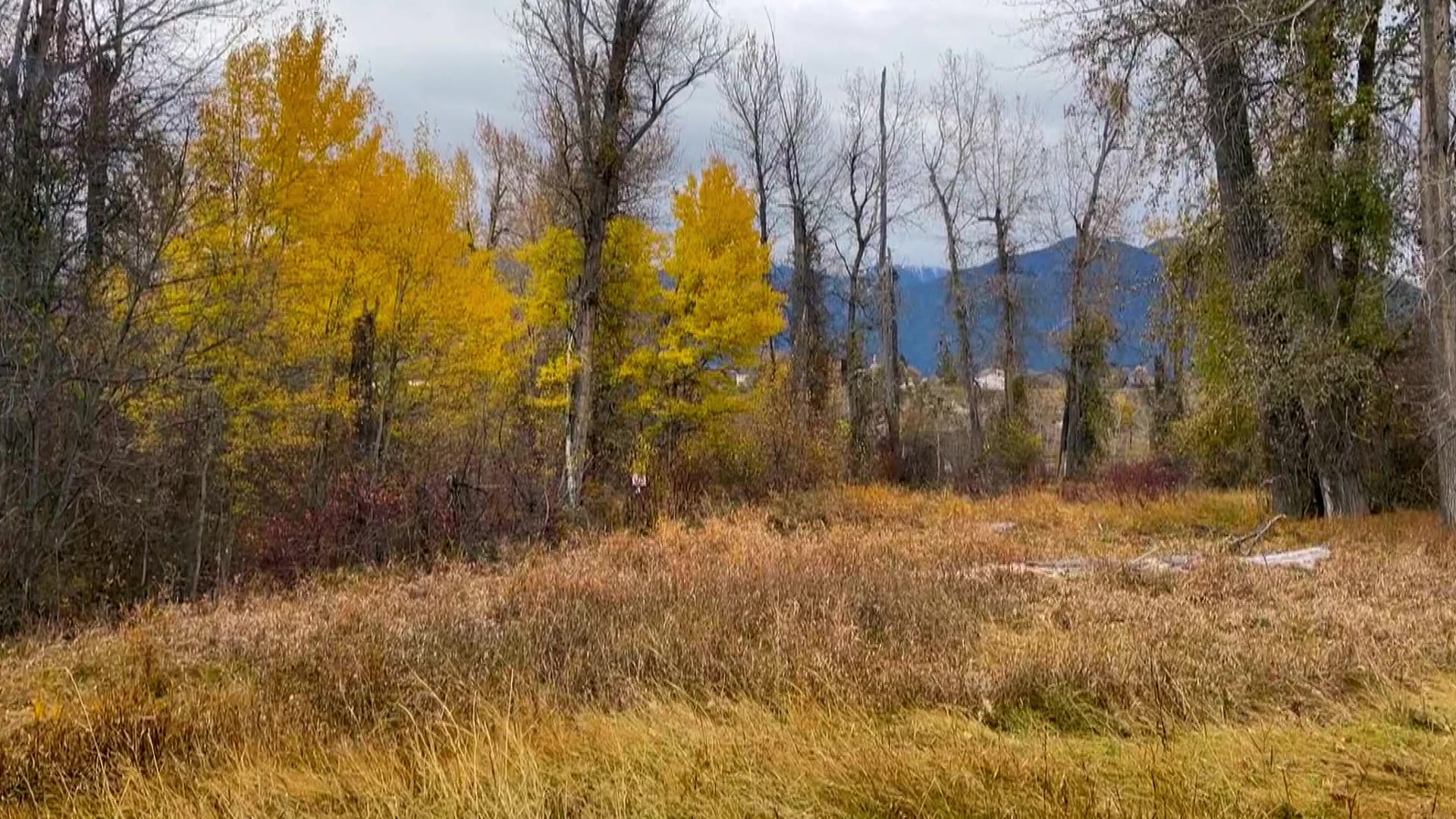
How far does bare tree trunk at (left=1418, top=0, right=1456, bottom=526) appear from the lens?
847 cm

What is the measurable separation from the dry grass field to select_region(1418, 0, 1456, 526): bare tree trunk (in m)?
3.02

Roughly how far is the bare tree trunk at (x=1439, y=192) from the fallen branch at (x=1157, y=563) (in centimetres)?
232

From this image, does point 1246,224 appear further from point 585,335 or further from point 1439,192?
point 585,335

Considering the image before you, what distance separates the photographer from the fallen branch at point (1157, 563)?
7.09m

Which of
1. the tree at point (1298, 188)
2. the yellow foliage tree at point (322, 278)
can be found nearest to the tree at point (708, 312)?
the yellow foliage tree at point (322, 278)

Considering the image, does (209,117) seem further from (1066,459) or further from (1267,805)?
(1066,459)

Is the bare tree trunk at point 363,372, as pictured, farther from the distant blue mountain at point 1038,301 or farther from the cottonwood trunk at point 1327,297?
the cottonwood trunk at point 1327,297

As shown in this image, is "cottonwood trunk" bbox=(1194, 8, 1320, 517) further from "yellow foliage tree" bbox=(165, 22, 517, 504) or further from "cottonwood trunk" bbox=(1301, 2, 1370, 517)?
"yellow foliage tree" bbox=(165, 22, 517, 504)

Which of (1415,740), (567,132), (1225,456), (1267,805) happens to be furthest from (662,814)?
(1225,456)

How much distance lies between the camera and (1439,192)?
853 cm

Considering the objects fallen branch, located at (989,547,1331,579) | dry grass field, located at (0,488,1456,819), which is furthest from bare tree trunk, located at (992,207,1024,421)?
dry grass field, located at (0,488,1456,819)

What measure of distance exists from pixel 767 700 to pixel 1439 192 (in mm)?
8906

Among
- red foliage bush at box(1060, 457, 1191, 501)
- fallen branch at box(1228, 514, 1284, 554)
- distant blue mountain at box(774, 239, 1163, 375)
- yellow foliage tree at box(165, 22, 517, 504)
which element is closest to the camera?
fallen branch at box(1228, 514, 1284, 554)

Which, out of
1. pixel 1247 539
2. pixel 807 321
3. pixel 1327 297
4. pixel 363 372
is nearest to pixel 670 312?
pixel 363 372
